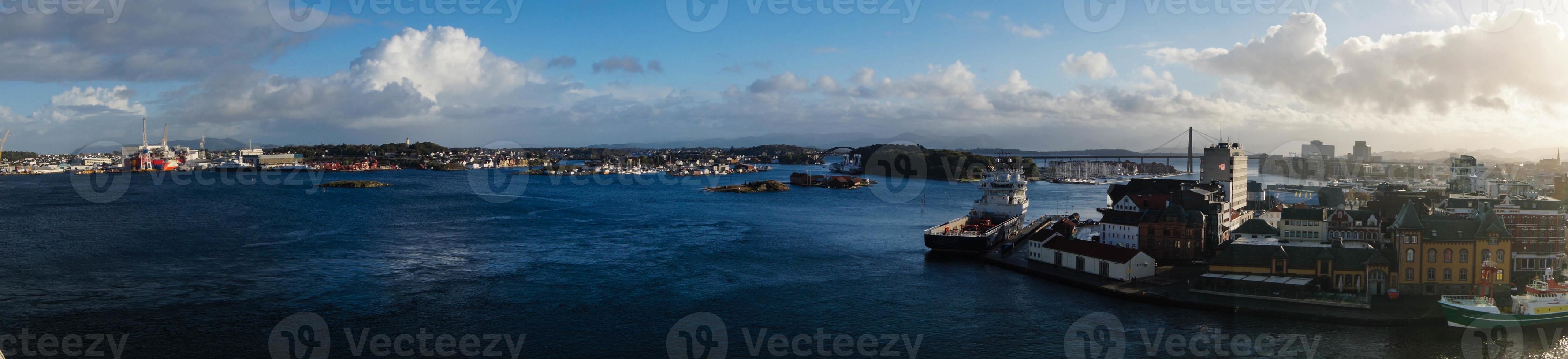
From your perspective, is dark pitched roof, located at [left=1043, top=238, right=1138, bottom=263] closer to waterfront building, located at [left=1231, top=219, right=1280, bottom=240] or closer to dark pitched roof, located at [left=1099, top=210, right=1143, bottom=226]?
dark pitched roof, located at [left=1099, top=210, right=1143, bottom=226]

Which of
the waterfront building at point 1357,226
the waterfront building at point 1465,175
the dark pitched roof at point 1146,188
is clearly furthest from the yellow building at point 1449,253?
the waterfront building at point 1465,175

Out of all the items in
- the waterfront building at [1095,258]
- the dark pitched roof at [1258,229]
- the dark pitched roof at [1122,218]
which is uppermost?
the dark pitched roof at [1122,218]

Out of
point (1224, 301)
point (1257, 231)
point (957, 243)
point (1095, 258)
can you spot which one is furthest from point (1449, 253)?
point (957, 243)

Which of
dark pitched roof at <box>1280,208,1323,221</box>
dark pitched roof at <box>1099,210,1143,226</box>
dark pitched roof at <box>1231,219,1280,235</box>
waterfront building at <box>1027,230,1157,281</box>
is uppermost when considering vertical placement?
dark pitched roof at <box>1280,208,1323,221</box>

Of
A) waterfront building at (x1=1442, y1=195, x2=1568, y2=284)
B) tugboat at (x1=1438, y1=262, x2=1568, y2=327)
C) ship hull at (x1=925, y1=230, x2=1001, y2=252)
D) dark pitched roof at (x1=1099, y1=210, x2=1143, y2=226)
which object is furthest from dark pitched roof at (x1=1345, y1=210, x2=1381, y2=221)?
ship hull at (x1=925, y1=230, x2=1001, y2=252)

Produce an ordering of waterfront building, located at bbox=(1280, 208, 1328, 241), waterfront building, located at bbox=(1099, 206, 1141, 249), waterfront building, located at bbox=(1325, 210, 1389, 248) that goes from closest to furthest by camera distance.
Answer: waterfront building, located at bbox=(1325, 210, 1389, 248) < waterfront building, located at bbox=(1280, 208, 1328, 241) < waterfront building, located at bbox=(1099, 206, 1141, 249)

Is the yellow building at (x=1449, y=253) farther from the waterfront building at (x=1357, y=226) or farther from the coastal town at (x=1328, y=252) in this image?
the waterfront building at (x=1357, y=226)

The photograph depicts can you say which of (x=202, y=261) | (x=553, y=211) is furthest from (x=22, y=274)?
(x=553, y=211)

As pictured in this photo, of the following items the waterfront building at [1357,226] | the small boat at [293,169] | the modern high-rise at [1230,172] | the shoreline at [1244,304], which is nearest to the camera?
the shoreline at [1244,304]
